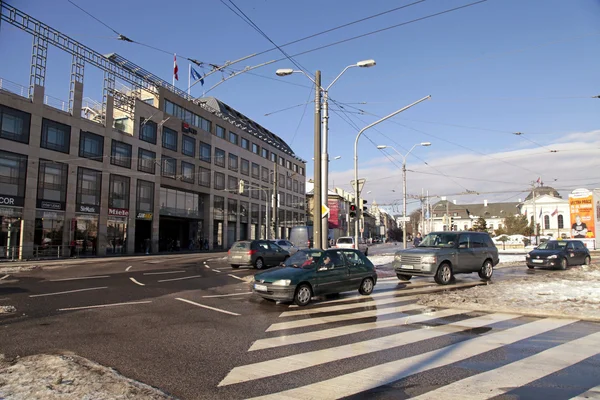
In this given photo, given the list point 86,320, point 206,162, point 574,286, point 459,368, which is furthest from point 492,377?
point 206,162

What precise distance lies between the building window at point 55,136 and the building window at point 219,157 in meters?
23.1

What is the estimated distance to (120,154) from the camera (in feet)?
127

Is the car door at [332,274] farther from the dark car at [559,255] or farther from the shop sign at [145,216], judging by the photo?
the shop sign at [145,216]

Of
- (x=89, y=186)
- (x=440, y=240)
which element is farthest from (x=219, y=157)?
(x=440, y=240)

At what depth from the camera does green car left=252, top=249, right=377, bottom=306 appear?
989 centimetres

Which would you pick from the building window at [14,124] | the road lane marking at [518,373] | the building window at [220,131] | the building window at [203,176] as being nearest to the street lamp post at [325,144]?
the road lane marking at [518,373]

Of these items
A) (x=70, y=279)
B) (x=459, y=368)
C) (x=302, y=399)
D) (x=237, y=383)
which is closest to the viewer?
(x=302, y=399)

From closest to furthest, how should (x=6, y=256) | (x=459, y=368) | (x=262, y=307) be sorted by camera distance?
(x=459, y=368) → (x=262, y=307) → (x=6, y=256)

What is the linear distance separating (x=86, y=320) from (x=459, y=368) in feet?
22.2

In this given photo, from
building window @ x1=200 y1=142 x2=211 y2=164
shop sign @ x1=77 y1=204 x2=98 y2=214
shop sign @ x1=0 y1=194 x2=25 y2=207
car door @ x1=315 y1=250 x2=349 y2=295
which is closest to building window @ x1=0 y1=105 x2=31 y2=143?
shop sign @ x1=0 y1=194 x2=25 y2=207

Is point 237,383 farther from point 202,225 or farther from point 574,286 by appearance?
point 202,225

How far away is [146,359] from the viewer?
5539 mm

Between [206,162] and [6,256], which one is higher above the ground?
[206,162]

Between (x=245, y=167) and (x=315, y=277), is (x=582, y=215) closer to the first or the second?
(x=245, y=167)
